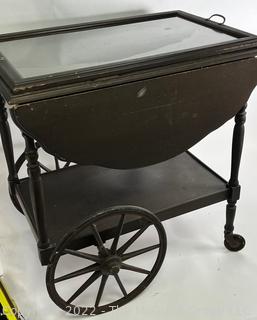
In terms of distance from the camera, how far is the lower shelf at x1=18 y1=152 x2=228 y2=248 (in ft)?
5.65

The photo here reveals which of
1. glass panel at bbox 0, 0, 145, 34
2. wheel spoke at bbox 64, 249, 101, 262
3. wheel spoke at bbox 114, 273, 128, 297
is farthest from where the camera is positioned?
glass panel at bbox 0, 0, 145, 34

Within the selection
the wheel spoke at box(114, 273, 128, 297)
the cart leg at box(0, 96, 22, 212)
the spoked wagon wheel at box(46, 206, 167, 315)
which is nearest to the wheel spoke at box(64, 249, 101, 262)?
the spoked wagon wheel at box(46, 206, 167, 315)

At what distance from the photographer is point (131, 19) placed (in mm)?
1893

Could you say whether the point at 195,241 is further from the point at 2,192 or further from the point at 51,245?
the point at 2,192

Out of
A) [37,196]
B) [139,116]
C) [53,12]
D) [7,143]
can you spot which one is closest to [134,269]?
[37,196]

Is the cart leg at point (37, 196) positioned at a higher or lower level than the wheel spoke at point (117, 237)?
higher

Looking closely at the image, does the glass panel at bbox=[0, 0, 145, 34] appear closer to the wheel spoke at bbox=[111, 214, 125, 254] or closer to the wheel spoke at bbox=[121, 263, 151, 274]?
the wheel spoke at bbox=[111, 214, 125, 254]

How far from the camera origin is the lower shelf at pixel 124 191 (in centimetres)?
172

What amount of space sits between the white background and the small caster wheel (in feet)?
0.09

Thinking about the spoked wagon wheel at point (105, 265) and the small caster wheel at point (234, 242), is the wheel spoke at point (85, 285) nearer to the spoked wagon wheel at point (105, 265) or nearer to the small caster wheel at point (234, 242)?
the spoked wagon wheel at point (105, 265)

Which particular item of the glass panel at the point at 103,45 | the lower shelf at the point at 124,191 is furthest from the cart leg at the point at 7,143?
the glass panel at the point at 103,45

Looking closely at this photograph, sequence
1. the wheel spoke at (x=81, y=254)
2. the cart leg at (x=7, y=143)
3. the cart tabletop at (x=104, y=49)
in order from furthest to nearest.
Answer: the cart leg at (x=7, y=143), the wheel spoke at (x=81, y=254), the cart tabletop at (x=104, y=49)

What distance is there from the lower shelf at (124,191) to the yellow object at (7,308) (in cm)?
31

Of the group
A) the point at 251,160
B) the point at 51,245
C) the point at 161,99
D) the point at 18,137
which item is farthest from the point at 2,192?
the point at 251,160
